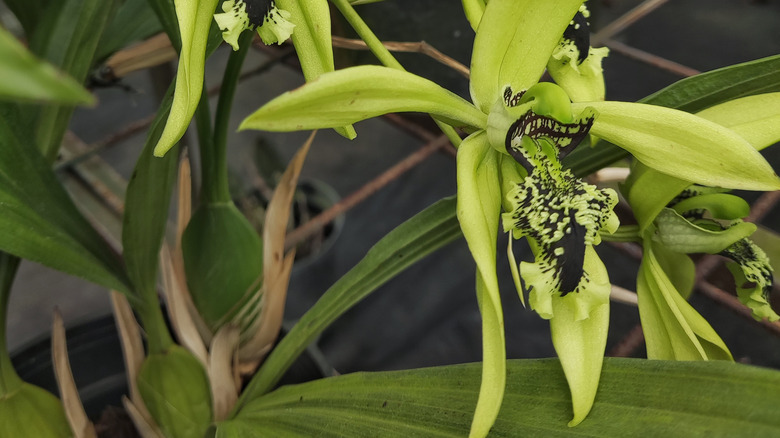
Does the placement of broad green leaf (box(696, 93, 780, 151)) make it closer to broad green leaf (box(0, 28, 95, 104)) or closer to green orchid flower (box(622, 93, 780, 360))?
green orchid flower (box(622, 93, 780, 360))

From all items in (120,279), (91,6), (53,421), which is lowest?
(53,421)

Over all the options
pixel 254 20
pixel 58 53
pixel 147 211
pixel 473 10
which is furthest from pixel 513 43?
pixel 58 53

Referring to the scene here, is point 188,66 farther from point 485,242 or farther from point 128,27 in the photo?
point 128,27

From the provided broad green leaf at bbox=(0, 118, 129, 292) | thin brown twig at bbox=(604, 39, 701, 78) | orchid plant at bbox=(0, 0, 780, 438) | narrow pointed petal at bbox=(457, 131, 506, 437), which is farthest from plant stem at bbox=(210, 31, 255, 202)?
thin brown twig at bbox=(604, 39, 701, 78)

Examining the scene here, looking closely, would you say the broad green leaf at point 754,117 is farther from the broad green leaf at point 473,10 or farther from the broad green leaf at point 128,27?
the broad green leaf at point 128,27

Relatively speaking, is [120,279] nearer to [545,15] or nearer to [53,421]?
[53,421]

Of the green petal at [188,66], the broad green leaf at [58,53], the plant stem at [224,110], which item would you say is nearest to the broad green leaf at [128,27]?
the broad green leaf at [58,53]

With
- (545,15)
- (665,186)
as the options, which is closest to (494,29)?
(545,15)
